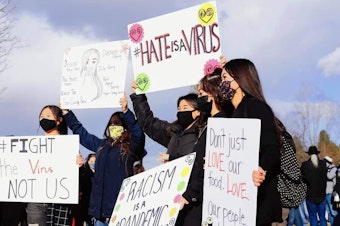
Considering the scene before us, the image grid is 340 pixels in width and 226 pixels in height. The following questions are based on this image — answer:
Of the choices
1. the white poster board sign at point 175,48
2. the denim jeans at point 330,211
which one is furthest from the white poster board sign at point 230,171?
the denim jeans at point 330,211

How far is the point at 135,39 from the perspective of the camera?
739 centimetres

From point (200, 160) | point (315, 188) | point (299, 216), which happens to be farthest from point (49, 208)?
point (299, 216)

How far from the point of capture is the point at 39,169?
7.42 m

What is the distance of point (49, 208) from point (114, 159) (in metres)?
0.86

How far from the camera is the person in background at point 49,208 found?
724cm

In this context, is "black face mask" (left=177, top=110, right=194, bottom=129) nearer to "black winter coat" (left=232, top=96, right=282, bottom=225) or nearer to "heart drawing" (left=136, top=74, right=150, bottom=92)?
"heart drawing" (left=136, top=74, right=150, bottom=92)

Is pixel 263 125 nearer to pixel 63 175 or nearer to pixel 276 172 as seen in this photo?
pixel 276 172

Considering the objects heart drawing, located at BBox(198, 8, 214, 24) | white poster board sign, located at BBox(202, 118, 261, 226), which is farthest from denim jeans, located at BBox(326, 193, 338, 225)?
white poster board sign, located at BBox(202, 118, 261, 226)

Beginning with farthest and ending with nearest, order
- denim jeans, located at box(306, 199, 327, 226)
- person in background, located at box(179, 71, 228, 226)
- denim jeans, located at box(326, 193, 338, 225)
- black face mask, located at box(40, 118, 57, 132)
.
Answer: denim jeans, located at box(326, 193, 338, 225), denim jeans, located at box(306, 199, 327, 226), black face mask, located at box(40, 118, 57, 132), person in background, located at box(179, 71, 228, 226)

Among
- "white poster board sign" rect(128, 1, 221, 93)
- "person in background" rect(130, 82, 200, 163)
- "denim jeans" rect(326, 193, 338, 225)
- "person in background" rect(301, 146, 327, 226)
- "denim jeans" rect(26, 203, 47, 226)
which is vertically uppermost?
"white poster board sign" rect(128, 1, 221, 93)

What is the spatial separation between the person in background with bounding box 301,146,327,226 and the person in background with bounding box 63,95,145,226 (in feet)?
24.6

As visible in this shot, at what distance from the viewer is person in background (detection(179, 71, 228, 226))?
5.49 m

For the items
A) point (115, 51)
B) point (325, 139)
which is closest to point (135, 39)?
point (115, 51)

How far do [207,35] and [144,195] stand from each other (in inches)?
72.0
